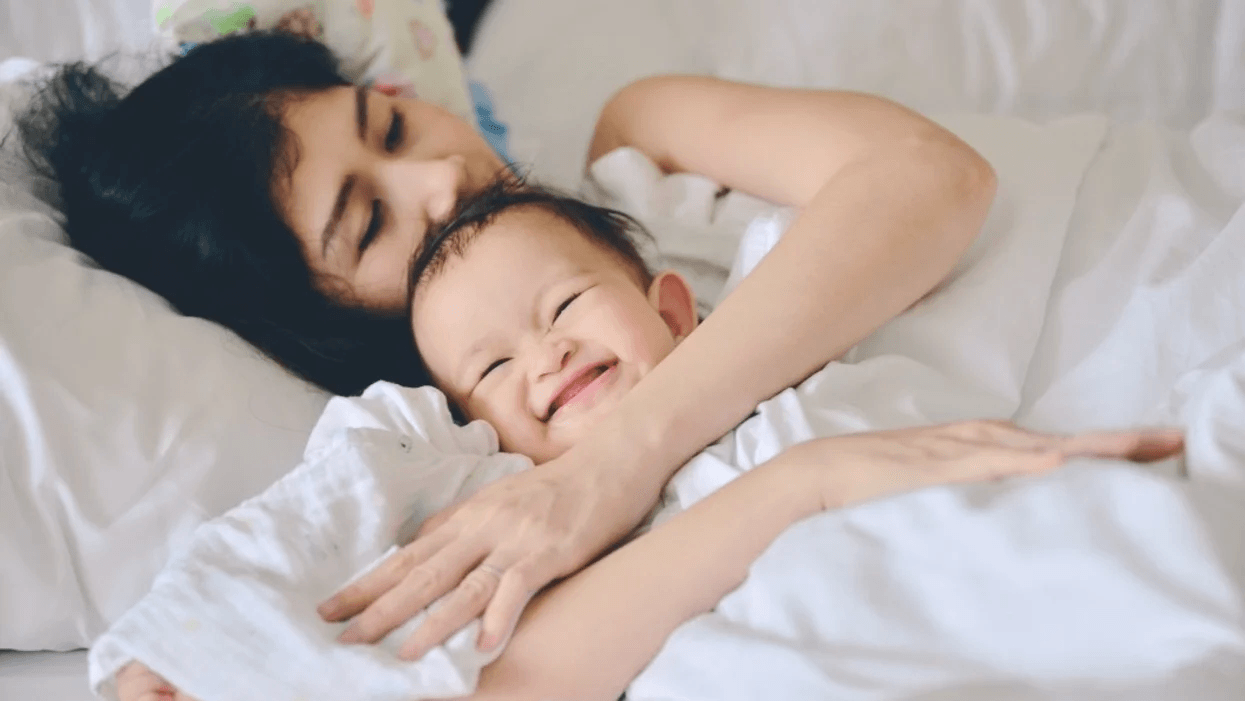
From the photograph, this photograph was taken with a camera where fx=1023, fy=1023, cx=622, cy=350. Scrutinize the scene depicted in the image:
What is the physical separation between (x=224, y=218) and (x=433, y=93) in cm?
39

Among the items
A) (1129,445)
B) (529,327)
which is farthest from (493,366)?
(1129,445)

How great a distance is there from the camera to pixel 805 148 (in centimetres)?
106

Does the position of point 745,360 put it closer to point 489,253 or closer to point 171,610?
point 489,253

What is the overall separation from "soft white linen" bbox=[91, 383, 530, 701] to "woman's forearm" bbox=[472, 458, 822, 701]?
0.03 metres

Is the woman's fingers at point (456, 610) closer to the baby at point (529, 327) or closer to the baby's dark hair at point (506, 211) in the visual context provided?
the baby at point (529, 327)

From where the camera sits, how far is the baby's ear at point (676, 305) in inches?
38.8

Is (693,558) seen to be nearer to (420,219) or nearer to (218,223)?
(420,219)

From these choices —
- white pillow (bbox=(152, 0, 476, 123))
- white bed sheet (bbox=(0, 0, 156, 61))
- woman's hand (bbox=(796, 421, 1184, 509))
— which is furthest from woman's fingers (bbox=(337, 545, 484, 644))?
white bed sheet (bbox=(0, 0, 156, 61))

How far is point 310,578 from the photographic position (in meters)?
0.71

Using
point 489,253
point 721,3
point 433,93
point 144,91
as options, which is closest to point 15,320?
point 144,91

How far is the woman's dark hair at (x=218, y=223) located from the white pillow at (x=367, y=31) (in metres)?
0.14

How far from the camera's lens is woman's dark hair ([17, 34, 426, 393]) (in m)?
1.00

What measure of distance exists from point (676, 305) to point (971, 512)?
47 cm

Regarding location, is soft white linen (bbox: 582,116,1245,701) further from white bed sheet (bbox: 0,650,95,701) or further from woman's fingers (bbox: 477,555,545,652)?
white bed sheet (bbox: 0,650,95,701)
